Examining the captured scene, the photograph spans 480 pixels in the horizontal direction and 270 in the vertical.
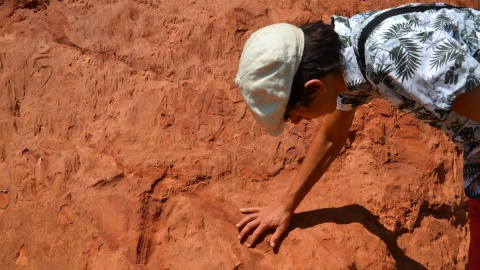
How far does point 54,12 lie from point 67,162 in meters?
0.95

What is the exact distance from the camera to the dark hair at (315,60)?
1.81 meters

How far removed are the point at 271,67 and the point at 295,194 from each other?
0.74 m

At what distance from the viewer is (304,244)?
7.68ft

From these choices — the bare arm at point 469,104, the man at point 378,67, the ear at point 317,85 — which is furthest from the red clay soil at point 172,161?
the bare arm at point 469,104

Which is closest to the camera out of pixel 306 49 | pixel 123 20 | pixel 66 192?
pixel 306 49

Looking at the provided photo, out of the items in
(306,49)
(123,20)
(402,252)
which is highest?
(306,49)

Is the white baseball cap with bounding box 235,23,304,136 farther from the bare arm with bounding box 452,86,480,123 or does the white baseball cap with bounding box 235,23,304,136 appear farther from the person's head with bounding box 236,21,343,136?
the bare arm with bounding box 452,86,480,123

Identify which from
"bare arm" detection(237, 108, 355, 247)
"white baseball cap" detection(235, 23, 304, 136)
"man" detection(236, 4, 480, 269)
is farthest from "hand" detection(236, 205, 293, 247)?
"white baseball cap" detection(235, 23, 304, 136)

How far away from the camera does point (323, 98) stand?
1.90m

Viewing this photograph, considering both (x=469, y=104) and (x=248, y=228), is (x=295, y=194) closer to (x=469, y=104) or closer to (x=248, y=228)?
(x=248, y=228)

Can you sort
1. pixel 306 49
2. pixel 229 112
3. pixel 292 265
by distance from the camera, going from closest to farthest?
pixel 306 49, pixel 292 265, pixel 229 112

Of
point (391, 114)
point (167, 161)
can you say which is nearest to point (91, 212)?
point (167, 161)

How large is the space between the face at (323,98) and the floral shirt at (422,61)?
3cm

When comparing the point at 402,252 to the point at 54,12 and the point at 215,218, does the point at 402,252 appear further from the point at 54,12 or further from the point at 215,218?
the point at 54,12
